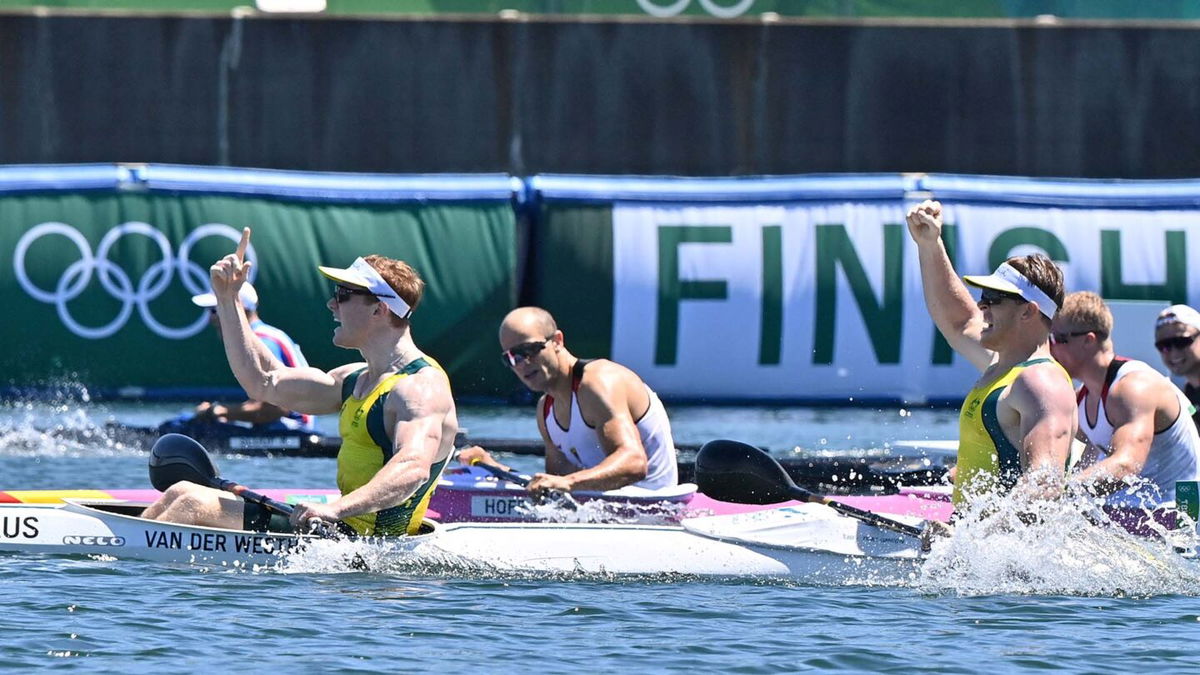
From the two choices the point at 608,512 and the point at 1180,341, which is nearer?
the point at 608,512

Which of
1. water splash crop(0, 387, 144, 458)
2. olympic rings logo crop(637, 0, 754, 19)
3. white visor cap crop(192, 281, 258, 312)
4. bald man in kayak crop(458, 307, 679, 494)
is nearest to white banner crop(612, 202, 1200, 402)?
olympic rings logo crop(637, 0, 754, 19)

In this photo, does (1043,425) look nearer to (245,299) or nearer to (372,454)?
(372,454)

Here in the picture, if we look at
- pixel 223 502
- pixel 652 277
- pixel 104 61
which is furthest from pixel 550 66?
pixel 223 502

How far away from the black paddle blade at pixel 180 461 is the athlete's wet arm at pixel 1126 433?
329 cm

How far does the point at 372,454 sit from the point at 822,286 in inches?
283

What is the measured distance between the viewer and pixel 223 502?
7.47 metres

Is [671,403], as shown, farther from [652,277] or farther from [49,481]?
[49,481]

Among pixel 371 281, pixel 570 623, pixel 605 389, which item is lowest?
pixel 570 623

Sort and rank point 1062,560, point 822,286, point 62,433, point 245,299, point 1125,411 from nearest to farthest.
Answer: point 1062,560, point 1125,411, point 245,299, point 62,433, point 822,286

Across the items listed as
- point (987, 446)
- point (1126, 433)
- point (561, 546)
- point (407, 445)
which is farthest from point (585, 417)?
point (1126, 433)

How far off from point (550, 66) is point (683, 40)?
0.99 metres

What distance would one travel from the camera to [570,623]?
260 inches

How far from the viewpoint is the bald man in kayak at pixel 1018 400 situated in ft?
21.7

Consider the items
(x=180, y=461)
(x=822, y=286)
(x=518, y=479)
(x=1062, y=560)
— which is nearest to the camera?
(x=1062, y=560)
